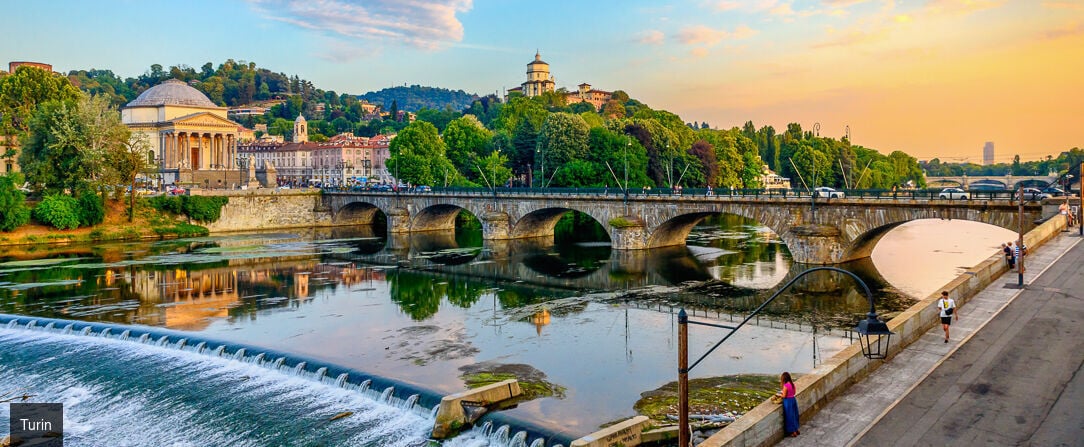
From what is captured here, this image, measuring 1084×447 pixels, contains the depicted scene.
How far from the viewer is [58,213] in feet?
246

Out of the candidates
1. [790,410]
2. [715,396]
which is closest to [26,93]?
[715,396]

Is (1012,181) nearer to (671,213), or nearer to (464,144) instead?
(464,144)

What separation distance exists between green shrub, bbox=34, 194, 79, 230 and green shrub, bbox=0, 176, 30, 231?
64.8 inches

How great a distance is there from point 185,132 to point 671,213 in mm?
92222

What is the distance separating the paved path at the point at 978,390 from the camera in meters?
15.9

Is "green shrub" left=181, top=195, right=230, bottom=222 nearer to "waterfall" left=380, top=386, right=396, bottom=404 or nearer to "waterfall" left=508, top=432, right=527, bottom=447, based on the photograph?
"waterfall" left=380, top=386, right=396, bottom=404

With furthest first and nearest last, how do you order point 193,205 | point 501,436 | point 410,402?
point 193,205
point 410,402
point 501,436

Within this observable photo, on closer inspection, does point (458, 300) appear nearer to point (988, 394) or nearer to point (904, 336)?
point (904, 336)

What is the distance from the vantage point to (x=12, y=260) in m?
62.0

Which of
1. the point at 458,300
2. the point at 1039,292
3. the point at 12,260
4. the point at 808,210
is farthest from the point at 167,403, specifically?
the point at 12,260

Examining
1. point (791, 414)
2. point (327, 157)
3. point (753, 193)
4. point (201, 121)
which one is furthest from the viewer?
point (327, 157)

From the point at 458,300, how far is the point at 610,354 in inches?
612

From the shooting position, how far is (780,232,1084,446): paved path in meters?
15.9

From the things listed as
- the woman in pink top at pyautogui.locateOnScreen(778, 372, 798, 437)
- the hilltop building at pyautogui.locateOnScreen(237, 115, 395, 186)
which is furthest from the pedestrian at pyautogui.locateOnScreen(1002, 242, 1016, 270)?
the hilltop building at pyautogui.locateOnScreen(237, 115, 395, 186)
